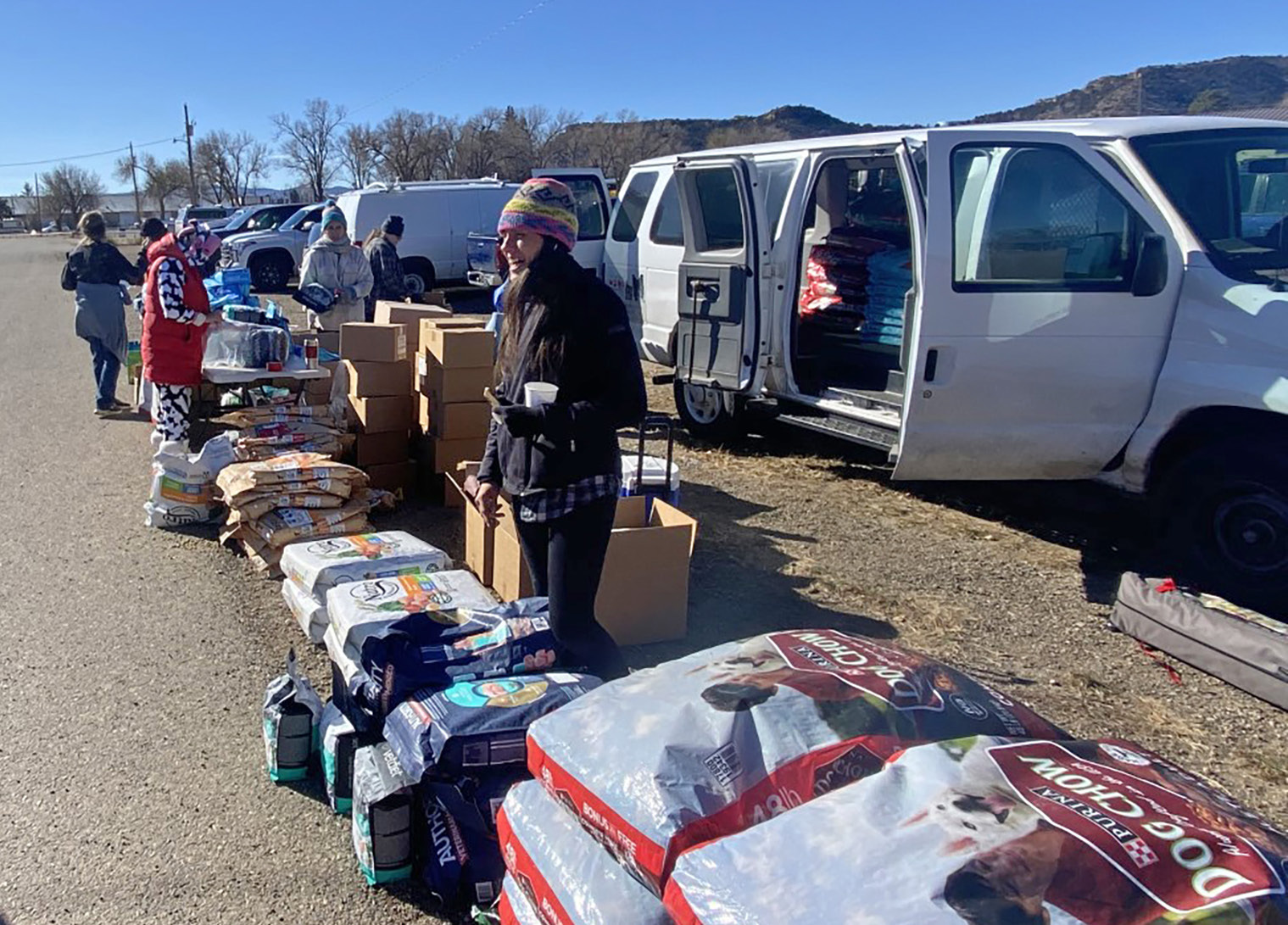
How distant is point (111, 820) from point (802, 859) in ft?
7.94

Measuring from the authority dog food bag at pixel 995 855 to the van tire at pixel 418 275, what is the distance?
1729 cm

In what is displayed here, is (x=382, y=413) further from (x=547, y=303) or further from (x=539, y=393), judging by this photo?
(x=539, y=393)

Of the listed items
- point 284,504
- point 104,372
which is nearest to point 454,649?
point 284,504

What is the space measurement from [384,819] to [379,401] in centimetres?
401

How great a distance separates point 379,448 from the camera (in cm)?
Result: 627

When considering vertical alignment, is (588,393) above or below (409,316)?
below

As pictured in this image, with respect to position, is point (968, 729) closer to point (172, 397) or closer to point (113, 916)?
point (113, 916)

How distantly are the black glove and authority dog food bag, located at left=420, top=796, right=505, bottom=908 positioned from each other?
106 centimetres

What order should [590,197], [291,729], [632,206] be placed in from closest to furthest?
[291,729] < [632,206] < [590,197]

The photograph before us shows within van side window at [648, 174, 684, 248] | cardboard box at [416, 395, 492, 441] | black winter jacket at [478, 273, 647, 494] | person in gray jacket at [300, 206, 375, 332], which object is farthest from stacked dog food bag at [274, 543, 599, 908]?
person in gray jacket at [300, 206, 375, 332]

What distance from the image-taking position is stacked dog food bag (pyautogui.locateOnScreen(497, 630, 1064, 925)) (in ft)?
6.00

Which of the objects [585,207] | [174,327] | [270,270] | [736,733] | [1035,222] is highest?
[585,207]

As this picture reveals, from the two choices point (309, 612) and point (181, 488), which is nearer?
point (309, 612)

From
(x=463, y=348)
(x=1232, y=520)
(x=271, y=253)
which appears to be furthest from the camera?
(x=271, y=253)
